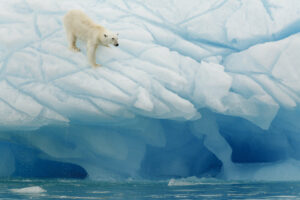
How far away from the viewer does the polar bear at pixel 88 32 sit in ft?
22.2

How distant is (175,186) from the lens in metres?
7.25

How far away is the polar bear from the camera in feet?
22.2

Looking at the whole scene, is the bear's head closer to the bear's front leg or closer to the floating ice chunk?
the bear's front leg

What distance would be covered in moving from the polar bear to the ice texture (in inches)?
8.7

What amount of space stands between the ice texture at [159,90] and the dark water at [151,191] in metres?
0.82

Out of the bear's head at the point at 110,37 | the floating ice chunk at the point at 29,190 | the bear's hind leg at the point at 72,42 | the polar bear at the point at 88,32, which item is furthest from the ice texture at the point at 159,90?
the floating ice chunk at the point at 29,190

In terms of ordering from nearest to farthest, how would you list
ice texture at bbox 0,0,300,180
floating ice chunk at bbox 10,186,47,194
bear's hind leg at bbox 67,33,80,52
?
floating ice chunk at bbox 10,186,47,194 < bear's hind leg at bbox 67,33,80,52 < ice texture at bbox 0,0,300,180

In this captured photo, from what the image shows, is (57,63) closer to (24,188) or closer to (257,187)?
(24,188)

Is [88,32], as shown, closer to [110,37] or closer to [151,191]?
[110,37]

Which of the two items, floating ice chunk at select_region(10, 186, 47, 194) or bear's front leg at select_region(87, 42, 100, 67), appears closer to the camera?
floating ice chunk at select_region(10, 186, 47, 194)

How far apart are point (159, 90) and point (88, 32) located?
1378mm

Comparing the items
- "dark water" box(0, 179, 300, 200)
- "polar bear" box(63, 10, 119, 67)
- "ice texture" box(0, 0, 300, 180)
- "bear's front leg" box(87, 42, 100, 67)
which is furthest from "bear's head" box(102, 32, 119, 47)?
"dark water" box(0, 179, 300, 200)

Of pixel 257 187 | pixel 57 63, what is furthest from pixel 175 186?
pixel 57 63

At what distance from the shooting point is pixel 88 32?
6.87 m
